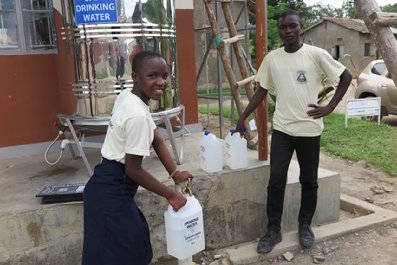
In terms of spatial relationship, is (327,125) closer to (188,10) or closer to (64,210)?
(188,10)

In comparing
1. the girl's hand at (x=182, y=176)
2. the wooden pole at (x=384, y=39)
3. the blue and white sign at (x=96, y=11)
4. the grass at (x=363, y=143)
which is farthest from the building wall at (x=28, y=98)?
the grass at (x=363, y=143)

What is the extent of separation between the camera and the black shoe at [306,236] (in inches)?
137

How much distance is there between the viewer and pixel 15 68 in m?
4.52

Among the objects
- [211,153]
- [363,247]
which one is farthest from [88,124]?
[363,247]

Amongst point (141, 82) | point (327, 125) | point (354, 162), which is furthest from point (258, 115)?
point (327, 125)

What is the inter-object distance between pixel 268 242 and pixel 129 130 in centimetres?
192

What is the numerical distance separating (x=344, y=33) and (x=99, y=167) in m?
31.6

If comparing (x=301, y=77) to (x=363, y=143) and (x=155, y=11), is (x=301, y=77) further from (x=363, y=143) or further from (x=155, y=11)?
(x=363, y=143)

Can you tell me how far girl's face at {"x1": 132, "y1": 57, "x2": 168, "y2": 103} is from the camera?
7.11 feet

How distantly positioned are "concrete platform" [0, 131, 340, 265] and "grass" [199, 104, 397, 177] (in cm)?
245

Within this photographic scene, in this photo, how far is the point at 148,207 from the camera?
10.8ft

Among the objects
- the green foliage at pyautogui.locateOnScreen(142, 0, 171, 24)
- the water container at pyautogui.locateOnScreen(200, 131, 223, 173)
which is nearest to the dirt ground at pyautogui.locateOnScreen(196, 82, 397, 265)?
Result: the water container at pyautogui.locateOnScreen(200, 131, 223, 173)

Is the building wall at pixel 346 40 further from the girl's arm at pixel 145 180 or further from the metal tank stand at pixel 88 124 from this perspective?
the girl's arm at pixel 145 180

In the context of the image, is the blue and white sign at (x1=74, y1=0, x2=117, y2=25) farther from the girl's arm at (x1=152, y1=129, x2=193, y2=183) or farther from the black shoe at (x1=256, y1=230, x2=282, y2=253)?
the black shoe at (x1=256, y1=230, x2=282, y2=253)
